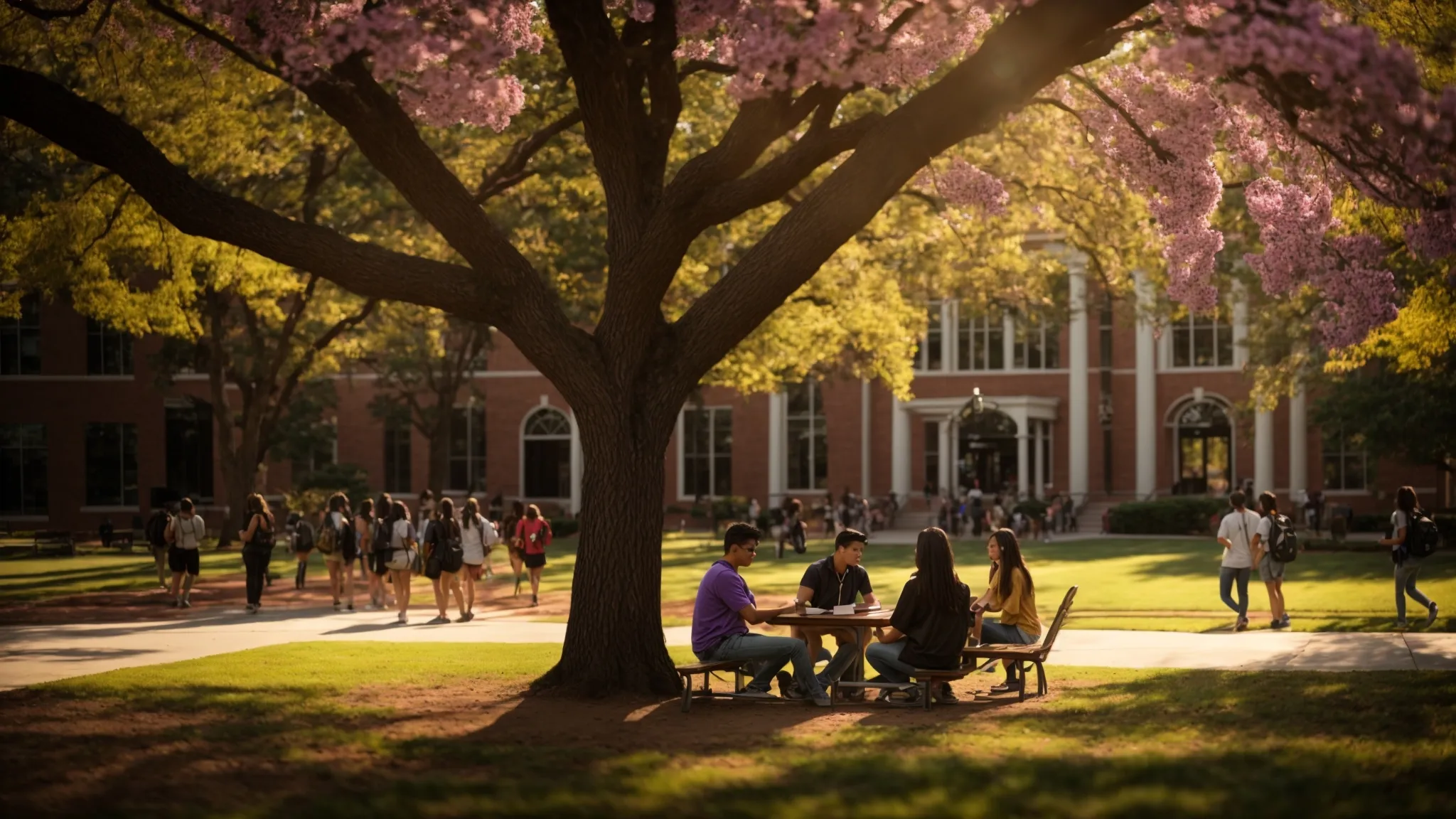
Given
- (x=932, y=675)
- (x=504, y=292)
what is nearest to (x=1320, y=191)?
(x=932, y=675)

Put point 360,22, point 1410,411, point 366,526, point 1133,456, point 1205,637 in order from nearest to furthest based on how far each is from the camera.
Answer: point 360,22, point 1205,637, point 366,526, point 1410,411, point 1133,456

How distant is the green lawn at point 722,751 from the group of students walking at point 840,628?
31 cm

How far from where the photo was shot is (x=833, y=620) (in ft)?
37.9

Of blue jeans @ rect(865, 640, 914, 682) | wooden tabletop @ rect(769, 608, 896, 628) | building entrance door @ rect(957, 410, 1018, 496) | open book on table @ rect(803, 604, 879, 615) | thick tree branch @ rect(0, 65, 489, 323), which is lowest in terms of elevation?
blue jeans @ rect(865, 640, 914, 682)

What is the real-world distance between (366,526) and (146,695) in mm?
10277

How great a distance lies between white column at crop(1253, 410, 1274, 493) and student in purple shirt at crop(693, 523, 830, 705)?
4340 cm

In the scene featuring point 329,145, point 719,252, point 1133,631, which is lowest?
point 1133,631

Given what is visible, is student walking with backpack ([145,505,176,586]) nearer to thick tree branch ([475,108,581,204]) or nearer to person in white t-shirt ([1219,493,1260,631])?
thick tree branch ([475,108,581,204])

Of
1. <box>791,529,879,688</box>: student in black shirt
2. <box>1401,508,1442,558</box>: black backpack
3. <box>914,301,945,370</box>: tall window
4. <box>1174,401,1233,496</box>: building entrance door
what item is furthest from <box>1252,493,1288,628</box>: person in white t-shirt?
<box>914,301,945,370</box>: tall window

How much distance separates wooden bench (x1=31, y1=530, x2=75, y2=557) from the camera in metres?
39.5

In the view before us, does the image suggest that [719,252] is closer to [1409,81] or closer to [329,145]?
[329,145]

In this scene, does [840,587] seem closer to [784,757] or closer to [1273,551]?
[784,757]

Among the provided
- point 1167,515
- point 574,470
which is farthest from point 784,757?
point 574,470

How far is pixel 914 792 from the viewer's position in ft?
26.3
